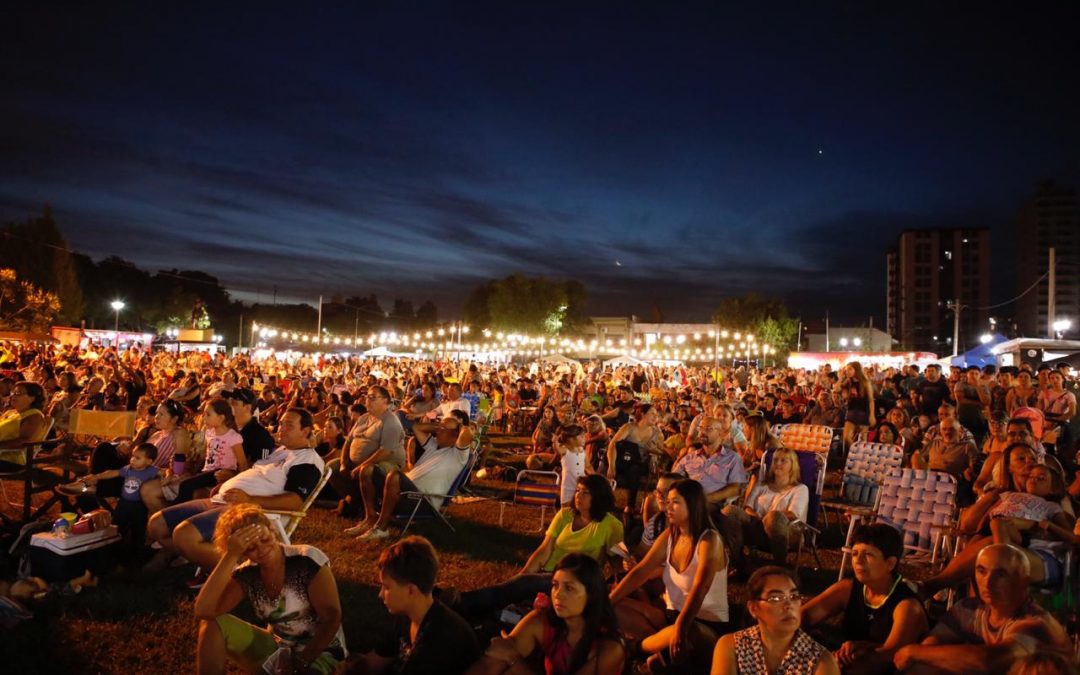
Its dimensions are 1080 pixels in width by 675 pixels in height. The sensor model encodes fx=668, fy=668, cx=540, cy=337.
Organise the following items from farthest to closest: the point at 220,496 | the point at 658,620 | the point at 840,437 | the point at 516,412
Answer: the point at 516,412 → the point at 840,437 → the point at 220,496 → the point at 658,620

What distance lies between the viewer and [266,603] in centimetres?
318

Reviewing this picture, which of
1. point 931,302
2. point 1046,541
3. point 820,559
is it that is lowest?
point 820,559

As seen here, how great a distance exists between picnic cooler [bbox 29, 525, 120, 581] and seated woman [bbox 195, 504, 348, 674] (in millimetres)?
2241

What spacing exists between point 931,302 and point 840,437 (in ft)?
389

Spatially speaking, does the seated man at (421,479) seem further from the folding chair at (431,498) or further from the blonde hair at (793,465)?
the blonde hair at (793,465)

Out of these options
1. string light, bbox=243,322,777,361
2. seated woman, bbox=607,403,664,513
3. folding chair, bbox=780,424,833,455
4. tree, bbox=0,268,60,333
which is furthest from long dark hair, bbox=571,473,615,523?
tree, bbox=0,268,60,333

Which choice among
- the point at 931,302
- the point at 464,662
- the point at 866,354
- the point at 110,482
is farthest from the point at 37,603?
the point at 931,302

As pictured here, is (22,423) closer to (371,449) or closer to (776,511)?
(371,449)

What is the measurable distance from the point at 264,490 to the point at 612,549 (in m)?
2.54

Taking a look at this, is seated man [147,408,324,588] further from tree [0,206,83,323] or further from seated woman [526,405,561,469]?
tree [0,206,83,323]

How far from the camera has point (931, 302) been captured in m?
112

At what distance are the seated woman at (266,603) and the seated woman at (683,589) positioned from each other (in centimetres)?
163

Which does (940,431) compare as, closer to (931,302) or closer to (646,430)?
(646,430)

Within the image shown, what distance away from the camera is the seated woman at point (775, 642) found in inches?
102
